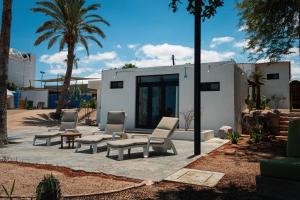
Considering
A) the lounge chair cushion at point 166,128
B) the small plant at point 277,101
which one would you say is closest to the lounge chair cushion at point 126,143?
the lounge chair cushion at point 166,128

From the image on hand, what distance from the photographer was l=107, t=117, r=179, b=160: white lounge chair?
775 centimetres

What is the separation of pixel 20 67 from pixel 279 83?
40934 mm

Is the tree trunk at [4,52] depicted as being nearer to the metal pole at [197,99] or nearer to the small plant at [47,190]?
the metal pole at [197,99]

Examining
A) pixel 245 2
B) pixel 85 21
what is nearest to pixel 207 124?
pixel 245 2

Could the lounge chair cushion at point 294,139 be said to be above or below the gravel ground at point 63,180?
above

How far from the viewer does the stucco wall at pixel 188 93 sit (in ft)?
44.8

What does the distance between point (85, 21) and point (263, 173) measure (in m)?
21.6

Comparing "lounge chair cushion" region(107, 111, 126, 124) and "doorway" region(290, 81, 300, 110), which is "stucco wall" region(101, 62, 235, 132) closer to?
"lounge chair cushion" region(107, 111, 126, 124)

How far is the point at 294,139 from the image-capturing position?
193 inches

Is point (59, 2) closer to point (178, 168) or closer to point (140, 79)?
point (140, 79)

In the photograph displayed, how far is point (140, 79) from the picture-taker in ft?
53.9

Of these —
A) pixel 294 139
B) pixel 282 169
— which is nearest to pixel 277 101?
pixel 294 139

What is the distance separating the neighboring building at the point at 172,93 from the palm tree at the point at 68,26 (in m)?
7.06

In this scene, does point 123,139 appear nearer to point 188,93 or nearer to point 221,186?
point 221,186
